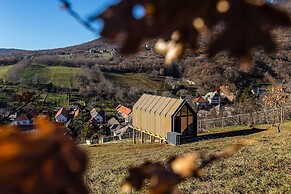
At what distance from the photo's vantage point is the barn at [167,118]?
1685 centimetres

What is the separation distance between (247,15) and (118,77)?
2211 inches

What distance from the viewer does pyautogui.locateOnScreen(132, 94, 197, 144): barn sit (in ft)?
55.3

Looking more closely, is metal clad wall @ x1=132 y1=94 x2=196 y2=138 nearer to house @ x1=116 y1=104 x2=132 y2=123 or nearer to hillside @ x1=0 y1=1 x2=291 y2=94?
hillside @ x1=0 y1=1 x2=291 y2=94

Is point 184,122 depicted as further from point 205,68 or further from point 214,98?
point 214,98

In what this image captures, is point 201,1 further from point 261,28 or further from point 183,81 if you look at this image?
point 183,81

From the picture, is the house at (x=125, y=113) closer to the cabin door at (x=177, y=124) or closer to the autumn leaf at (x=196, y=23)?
the cabin door at (x=177, y=124)

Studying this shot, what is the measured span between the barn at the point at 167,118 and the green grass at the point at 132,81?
113 feet

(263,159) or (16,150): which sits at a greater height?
(16,150)

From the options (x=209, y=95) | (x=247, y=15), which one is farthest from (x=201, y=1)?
(x=209, y=95)

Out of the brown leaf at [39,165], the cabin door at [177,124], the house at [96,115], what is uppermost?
the brown leaf at [39,165]

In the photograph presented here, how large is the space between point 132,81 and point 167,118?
40.2m

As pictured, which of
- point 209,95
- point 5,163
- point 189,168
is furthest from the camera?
point 209,95

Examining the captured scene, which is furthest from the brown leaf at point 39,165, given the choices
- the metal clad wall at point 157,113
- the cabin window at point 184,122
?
the cabin window at point 184,122

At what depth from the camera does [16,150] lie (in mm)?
507
